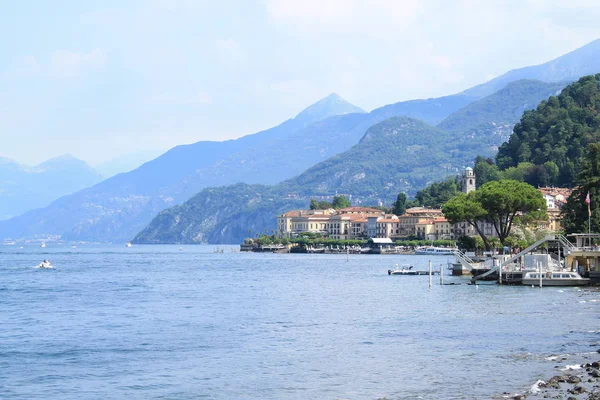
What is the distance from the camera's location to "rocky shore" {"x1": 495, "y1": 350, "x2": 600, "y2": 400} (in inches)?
1169

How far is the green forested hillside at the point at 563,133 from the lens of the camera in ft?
591

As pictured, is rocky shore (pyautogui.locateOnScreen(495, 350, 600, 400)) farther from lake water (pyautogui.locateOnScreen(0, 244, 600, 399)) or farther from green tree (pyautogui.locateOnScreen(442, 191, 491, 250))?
green tree (pyautogui.locateOnScreen(442, 191, 491, 250))

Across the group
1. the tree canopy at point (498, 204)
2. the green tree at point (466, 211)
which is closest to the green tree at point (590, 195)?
the tree canopy at point (498, 204)

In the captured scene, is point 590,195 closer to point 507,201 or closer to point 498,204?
point 507,201

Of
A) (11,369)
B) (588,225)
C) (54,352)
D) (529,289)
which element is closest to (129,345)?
(54,352)

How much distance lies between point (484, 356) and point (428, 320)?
44.8 feet

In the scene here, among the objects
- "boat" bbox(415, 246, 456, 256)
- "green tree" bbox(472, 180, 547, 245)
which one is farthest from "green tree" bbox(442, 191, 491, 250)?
"boat" bbox(415, 246, 456, 256)

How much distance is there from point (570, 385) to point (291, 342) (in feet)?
48.8

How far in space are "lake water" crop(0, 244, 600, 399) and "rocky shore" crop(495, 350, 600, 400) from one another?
2.35 feet

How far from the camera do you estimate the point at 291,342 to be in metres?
43.6

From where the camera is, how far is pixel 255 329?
49031mm

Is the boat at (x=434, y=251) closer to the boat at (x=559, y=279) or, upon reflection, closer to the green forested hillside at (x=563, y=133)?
the green forested hillside at (x=563, y=133)

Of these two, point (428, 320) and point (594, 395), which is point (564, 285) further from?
point (594, 395)

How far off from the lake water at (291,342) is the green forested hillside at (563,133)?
11080 centimetres
